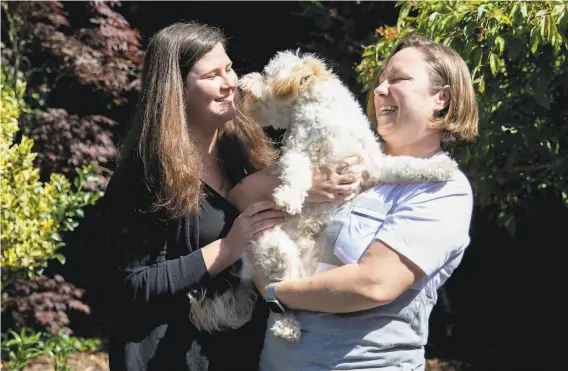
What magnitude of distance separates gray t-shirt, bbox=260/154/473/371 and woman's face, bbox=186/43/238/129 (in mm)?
664

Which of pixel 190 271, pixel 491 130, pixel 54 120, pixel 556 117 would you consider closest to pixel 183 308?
pixel 190 271

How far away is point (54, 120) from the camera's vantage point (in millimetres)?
5750

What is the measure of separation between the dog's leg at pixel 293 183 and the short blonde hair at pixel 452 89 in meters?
0.47

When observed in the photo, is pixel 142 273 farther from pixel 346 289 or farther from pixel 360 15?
pixel 360 15

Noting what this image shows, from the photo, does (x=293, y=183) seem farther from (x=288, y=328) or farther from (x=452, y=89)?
(x=452, y=89)

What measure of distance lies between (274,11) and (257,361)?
15.5ft

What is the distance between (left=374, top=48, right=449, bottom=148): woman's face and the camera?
7.64 ft

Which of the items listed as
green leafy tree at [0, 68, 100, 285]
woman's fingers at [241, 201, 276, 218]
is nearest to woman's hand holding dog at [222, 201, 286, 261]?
woman's fingers at [241, 201, 276, 218]

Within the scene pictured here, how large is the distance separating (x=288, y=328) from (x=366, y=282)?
0.33m

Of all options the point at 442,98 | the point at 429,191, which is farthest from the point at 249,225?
the point at 442,98

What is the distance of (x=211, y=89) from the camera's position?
2.67m

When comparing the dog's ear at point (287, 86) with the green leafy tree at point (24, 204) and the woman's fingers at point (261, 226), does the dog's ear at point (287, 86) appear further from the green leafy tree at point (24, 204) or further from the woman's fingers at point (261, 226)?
the green leafy tree at point (24, 204)

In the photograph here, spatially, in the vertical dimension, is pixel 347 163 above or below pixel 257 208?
above

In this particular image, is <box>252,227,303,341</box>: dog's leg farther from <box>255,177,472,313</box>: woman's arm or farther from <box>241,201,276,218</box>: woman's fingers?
<box>255,177,472,313</box>: woman's arm
